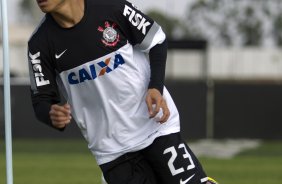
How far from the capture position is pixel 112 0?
665 centimetres

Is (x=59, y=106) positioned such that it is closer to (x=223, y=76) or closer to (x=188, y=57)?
(x=188, y=57)

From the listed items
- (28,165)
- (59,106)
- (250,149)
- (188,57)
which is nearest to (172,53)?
(188,57)

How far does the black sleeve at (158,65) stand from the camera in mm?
6543

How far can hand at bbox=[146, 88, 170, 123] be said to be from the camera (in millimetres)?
6355

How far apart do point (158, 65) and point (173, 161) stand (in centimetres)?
65

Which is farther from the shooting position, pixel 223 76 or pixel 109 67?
pixel 223 76

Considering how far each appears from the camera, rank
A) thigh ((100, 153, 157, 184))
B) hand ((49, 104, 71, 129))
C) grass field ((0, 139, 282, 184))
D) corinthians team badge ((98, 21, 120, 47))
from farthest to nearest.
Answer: grass field ((0, 139, 282, 184))
thigh ((100, 153, 157, 184))
corinthians team badge ((98, 21, 120, 47))
hand ((49, 104, 71, 129))

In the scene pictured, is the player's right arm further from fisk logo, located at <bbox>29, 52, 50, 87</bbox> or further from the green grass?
the green grass

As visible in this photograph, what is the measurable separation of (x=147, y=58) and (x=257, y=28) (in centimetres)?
5033

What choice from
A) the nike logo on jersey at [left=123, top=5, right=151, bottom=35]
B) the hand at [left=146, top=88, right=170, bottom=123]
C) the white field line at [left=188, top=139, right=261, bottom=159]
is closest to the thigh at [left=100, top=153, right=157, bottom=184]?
the hand at [left=146, top=88, right=170, bottom=123]

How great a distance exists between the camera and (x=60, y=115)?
6102 mm

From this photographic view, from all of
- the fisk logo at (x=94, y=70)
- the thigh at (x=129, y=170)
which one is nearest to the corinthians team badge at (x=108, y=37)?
the fisk logo at (x=94, y=70)

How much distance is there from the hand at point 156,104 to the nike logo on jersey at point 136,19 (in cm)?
45

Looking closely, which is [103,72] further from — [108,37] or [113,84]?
[108,37]
